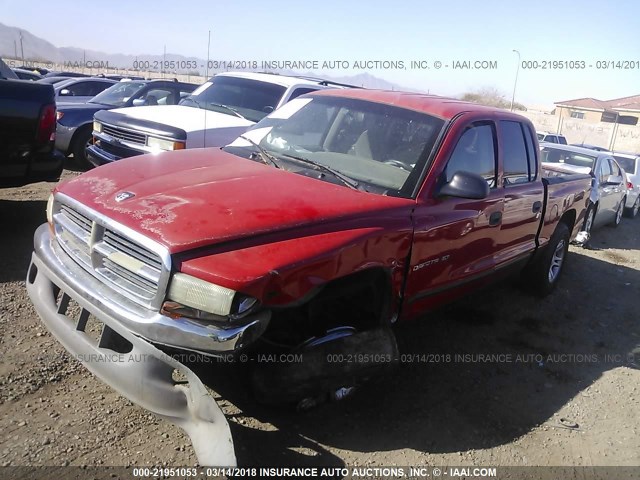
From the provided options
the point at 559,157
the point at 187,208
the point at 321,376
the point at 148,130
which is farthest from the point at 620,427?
the point at 559,157

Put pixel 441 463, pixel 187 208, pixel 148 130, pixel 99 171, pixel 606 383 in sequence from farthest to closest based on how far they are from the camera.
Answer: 1. pixel 148 130
2. pixel 606 383
3. pixel 99 171
4. pixel 441 463
5. pixel 187 208

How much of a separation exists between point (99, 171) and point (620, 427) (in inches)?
149

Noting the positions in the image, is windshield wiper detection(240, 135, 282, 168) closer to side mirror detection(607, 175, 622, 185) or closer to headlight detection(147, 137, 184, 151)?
headlight detection(147, 137, 184, 151)

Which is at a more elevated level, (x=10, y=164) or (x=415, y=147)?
(x=415, y=147)

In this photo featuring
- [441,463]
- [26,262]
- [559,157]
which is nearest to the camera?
[441,463]

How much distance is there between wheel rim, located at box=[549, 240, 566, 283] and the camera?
598cm

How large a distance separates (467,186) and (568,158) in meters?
7.52

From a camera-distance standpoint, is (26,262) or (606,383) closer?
(606,383)

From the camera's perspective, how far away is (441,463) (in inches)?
118

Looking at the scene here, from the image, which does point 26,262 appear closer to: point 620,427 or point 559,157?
point 620,427

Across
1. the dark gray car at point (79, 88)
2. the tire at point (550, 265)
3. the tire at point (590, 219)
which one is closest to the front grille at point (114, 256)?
the tire at point (550, 265)

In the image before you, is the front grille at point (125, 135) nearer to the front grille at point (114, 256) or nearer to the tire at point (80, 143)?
the tire at point (80, 143)

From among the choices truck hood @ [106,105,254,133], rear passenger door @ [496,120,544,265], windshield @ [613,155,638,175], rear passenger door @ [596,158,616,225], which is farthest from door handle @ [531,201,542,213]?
windshield @ [613,155,638,175]

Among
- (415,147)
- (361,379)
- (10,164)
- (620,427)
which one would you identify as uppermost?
(415,147)
